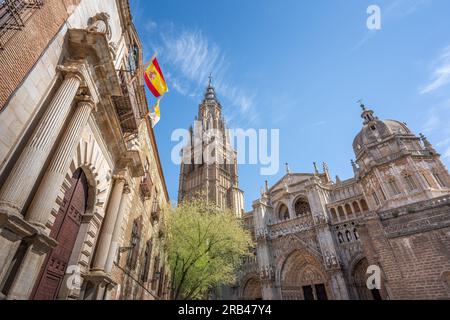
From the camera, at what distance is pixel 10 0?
4.86 meters

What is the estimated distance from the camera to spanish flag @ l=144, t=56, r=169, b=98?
11.7 m

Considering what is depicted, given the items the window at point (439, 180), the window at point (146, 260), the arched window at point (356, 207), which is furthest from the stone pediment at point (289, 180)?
the window at point (146, 260)

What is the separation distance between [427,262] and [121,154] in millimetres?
14149

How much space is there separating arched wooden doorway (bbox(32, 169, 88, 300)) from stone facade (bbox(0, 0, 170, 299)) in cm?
3

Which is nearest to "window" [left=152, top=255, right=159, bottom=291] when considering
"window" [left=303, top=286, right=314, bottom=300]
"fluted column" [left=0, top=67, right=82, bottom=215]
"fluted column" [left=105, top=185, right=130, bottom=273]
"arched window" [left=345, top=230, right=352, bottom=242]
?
"fluted column" [left=105, top=185, right=130, bottom=273]

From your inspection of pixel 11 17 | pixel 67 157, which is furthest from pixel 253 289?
pixel 11 17

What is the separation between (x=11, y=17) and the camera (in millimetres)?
4875

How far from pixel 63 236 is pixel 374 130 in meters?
30.4

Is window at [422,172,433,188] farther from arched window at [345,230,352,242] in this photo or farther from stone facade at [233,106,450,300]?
arched window at [345,230,352,242]

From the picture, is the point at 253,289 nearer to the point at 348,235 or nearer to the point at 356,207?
the point at 348,235

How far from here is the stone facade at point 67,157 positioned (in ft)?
14.9

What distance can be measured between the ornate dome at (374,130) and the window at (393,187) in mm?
5448
